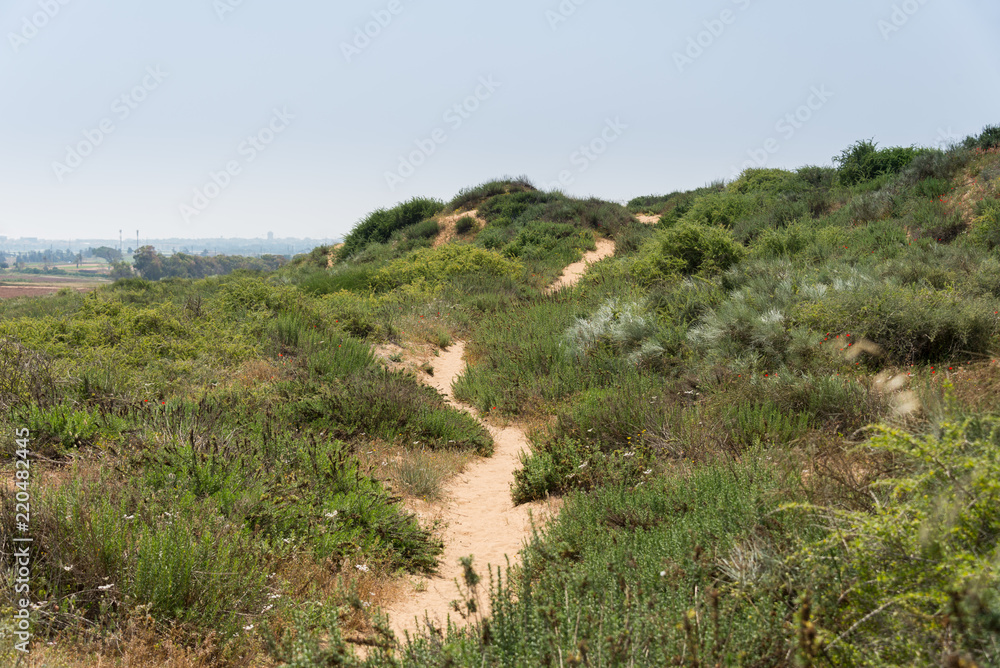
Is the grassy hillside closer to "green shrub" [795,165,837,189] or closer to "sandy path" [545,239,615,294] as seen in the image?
"sandy path" [545,239,615,294]

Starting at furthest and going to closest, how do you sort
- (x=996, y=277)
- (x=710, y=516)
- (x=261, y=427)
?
(x=996, y=277)
(x=261, y=427)
(x=710, y=516)

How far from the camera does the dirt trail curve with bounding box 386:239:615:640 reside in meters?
3.82

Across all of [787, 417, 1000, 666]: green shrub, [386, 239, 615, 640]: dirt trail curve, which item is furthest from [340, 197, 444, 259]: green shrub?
[787, 417, 1000, 666]: green shrub

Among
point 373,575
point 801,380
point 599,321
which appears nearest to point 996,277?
point 801,380

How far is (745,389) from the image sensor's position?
593cm

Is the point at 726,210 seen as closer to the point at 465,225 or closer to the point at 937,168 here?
the point at 937,168

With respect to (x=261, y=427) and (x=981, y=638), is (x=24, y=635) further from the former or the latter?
(x=981, y=638)

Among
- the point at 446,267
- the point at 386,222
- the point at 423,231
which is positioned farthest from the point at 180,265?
the point at 446,267

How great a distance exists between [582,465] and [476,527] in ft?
3.79

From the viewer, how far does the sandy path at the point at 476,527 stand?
12.5ft

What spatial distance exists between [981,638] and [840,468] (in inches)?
90.7

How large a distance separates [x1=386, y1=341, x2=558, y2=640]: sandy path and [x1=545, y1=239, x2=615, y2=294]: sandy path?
10.1 metres

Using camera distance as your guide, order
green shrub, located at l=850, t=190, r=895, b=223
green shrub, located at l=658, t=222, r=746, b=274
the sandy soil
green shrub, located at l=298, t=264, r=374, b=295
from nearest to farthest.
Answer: green shrub, located at l=658, t=222, r=746, b=274 < green shrub, located at l=850, t=190, r=895, b=223 < green shrub, located at l=298, t=264, r=374, b=295 < the sandy soil

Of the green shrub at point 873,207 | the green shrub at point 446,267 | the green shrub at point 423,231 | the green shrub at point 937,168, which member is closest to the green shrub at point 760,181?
the green shrub at point 937,168
